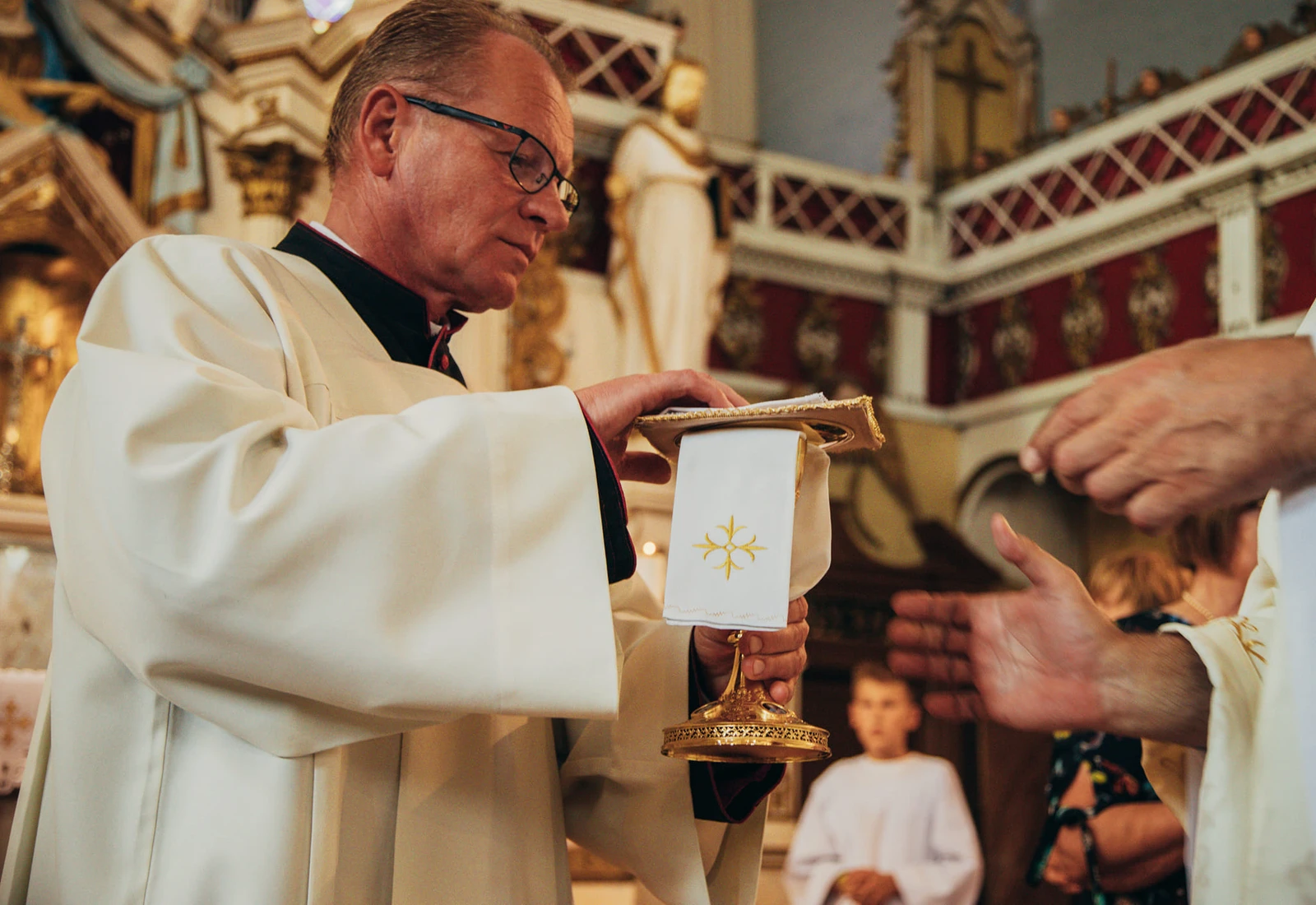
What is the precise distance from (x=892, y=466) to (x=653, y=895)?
341 inches

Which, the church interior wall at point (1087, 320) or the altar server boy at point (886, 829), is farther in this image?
the church interior wall at point (1087, 320)

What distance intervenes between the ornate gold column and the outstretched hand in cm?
496

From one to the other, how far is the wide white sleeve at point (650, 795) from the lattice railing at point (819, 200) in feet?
27.5

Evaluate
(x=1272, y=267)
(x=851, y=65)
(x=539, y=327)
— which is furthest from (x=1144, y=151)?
(x=539, y=327)

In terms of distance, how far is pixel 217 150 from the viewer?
21.1ft

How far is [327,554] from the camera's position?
1572 mm

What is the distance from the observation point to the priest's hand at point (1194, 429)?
4.77 ft

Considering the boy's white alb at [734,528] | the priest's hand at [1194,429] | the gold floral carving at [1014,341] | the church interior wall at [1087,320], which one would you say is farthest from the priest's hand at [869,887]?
the gold floral carving at [1014,341]

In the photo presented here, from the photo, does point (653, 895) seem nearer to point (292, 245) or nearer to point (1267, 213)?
point (292, 245)

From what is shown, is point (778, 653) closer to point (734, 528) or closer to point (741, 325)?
point (734, 528)

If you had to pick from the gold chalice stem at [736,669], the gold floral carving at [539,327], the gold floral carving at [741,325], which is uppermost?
the gold floral carving at [741,325]

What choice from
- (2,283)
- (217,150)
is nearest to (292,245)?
(2,283)

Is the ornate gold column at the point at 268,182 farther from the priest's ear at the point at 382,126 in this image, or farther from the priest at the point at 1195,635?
the priest at the point at 1195,635

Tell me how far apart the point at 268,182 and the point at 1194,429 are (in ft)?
18.0
